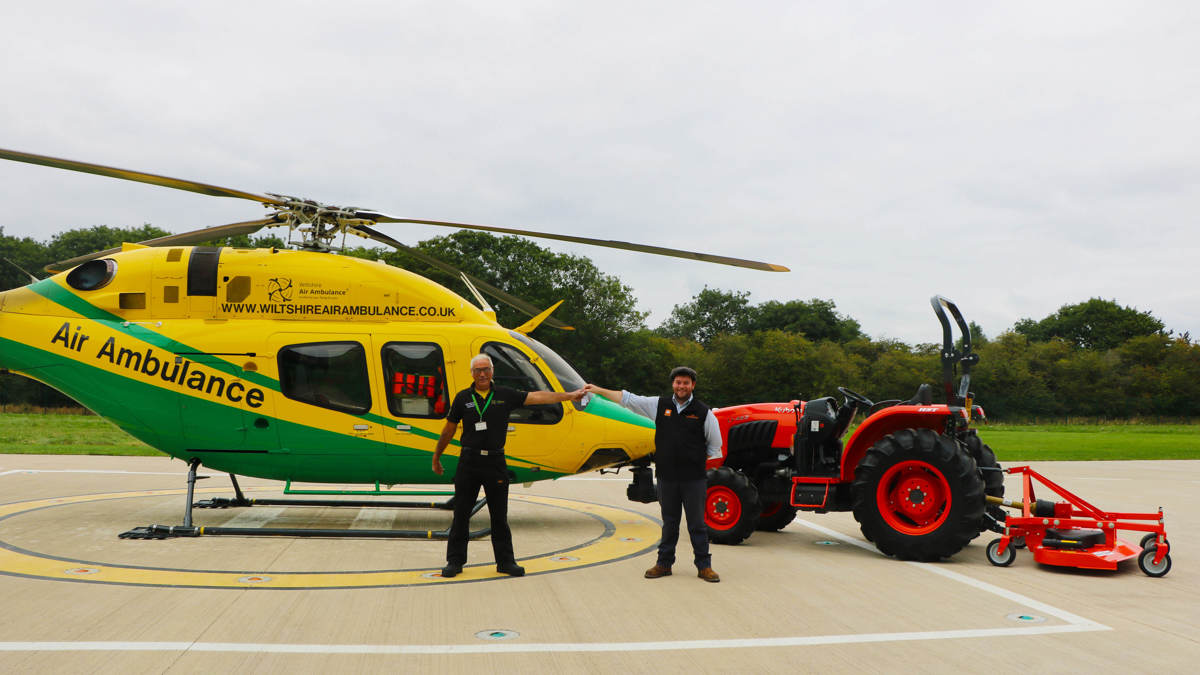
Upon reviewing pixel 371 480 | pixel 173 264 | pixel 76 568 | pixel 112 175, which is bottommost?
pixel 76 568

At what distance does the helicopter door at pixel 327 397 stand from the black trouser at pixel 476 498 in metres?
2.24

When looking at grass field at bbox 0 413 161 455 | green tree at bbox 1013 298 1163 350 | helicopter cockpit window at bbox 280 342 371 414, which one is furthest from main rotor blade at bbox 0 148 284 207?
green tree at bbox 1013 298 1163 350

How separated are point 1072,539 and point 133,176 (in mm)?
8864

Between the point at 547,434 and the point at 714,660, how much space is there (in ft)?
14.3

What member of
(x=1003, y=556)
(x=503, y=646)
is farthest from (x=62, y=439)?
(x=1003, y=556)

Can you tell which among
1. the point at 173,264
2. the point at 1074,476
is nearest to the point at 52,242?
the point at 173,264

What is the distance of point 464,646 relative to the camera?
445 cm

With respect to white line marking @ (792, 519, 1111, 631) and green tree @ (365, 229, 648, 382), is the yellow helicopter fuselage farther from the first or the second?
green tree @ (365, 229, 648, 382)

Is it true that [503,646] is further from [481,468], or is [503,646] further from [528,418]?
[528,418]

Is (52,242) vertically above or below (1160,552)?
above

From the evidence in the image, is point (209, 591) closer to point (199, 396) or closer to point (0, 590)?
point (0, 590)

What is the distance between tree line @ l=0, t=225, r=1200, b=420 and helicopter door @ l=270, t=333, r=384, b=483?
112 ft

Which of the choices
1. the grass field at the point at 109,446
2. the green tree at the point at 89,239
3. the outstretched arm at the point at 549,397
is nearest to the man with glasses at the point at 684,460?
the outstretched arm at the point at 549,397

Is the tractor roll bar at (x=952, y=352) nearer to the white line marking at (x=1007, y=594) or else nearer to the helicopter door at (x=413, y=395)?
the white line marking at (x=1007, y=594)
